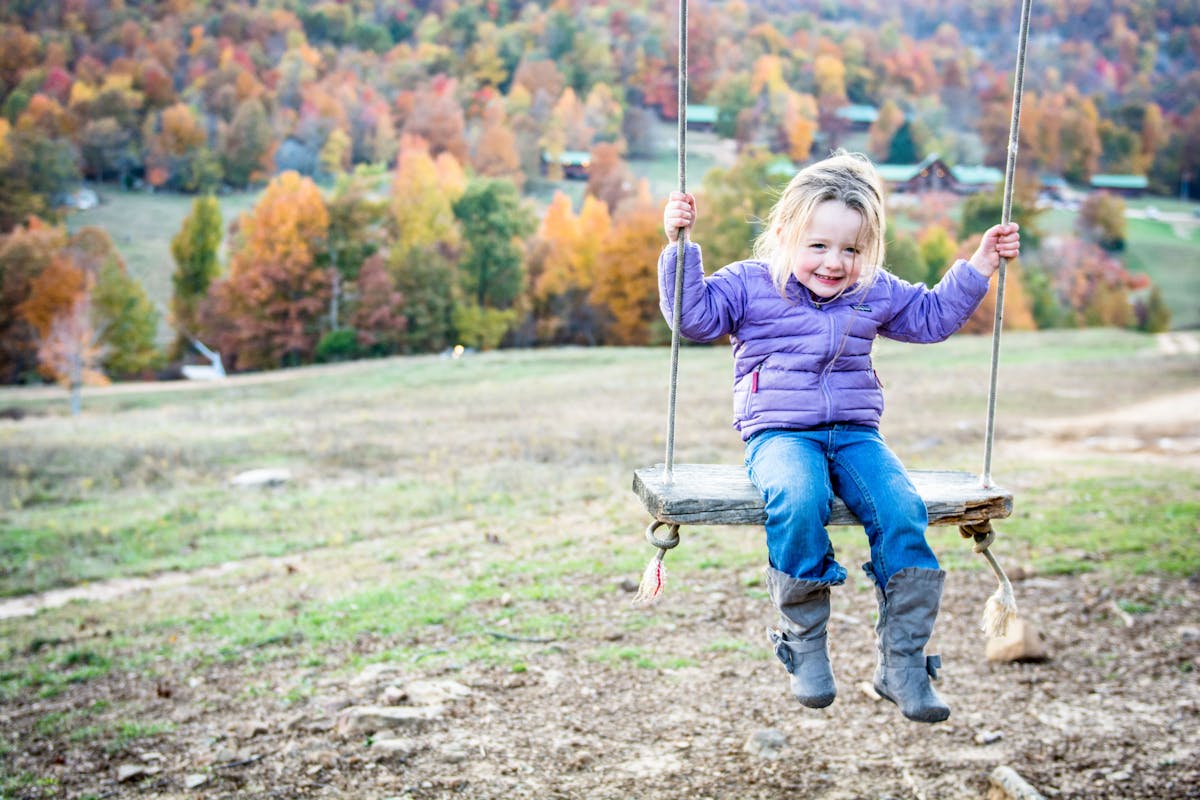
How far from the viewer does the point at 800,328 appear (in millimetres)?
3791

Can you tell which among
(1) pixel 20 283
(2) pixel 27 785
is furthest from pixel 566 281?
(2) pixel 27 785

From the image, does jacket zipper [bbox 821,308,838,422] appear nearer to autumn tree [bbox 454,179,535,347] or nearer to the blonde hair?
the blonde hair

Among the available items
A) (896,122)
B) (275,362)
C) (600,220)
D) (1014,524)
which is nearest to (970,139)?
(896,122)

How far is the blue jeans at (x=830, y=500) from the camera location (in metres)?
3.43

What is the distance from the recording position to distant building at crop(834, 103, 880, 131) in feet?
168

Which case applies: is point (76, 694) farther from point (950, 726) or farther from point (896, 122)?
point (896, 122)

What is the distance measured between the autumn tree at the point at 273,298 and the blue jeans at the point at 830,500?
31445 mm

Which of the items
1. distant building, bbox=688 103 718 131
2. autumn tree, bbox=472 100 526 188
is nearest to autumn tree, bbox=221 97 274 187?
autumn tree, bbox=472 100 526 188

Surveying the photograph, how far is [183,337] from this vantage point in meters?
34.0


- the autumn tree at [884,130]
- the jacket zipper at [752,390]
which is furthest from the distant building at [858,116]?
the jacket zipper at [752,390]

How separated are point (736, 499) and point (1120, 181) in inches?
2163

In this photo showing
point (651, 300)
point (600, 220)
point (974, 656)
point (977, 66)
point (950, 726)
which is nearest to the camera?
point (950, 726)

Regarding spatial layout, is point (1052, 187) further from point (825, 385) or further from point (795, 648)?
point (795, 648)

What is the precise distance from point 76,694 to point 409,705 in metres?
2.36
